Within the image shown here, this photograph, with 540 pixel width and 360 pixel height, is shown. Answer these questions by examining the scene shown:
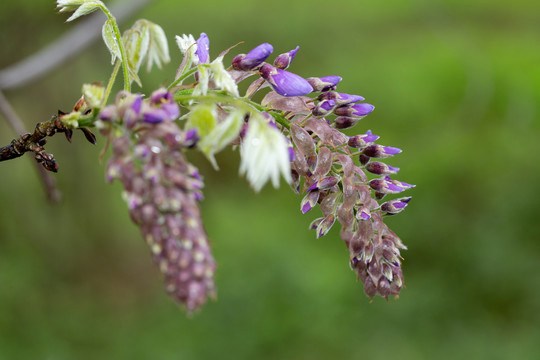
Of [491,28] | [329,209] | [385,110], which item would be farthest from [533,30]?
[329,209]

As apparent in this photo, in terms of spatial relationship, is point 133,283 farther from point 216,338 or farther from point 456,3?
point 456,3

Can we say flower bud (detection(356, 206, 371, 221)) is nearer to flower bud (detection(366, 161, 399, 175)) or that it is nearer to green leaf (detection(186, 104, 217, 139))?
flower bud (detection(366, 161, 399, 175))

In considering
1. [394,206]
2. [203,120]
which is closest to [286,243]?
[394,206]

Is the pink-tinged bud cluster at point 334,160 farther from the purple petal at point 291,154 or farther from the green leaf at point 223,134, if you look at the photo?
the green leaf at point 223,134

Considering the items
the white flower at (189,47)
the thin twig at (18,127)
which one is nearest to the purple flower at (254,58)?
the white flower at (189,47)

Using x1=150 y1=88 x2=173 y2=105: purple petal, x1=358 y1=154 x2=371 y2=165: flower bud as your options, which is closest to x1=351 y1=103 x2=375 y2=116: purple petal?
x1=358 y1=154 x2=371 y2=165: flower bud

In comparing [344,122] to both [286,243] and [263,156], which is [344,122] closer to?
[263,156]
